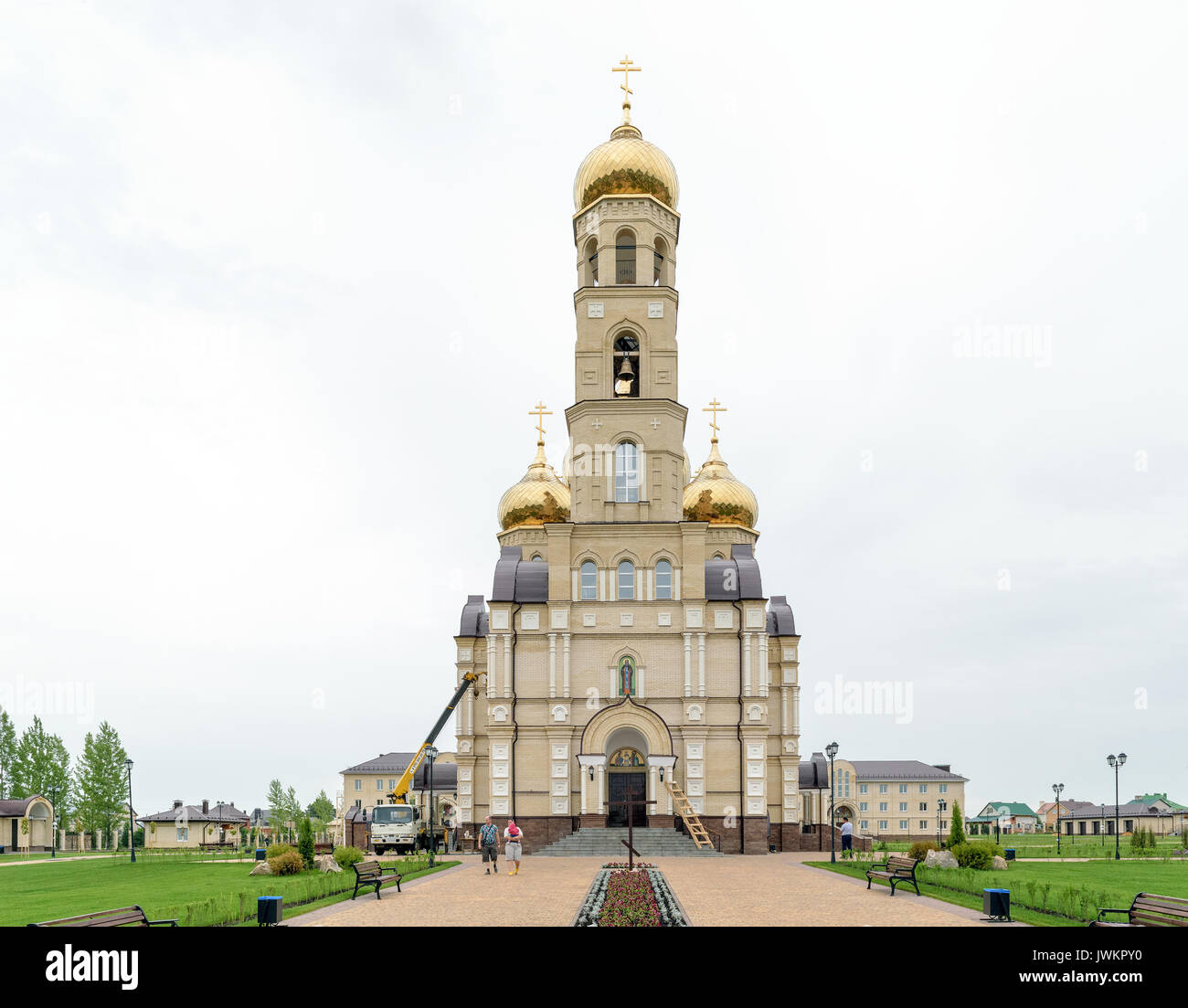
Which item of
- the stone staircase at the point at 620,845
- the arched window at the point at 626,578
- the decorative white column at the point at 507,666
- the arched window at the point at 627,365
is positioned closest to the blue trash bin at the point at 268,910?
the stone staircase at the point at 620,845

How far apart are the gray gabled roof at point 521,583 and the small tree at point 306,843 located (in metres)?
13.9

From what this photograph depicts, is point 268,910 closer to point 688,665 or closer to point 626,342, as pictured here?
point 688,665

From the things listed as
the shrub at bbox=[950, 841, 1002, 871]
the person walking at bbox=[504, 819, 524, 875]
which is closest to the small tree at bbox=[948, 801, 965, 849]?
the shrub at bbox=[950, 841, 1002, 871]

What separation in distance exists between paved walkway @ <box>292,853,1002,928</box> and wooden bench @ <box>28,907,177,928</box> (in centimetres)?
321

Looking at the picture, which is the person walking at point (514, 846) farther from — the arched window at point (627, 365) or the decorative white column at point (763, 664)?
the arched window at point (627, 365)

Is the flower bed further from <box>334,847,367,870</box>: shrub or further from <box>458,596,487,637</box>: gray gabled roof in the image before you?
<box>458,596,487,637</box>: gray gabled roof

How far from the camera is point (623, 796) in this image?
38688mm

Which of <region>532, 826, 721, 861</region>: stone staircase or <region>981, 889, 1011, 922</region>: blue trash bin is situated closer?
<region>981, 889, 1011, 922</region>: blue trash bin

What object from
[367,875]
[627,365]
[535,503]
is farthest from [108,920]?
[535,503]

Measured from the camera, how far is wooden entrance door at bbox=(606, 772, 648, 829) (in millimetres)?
38438

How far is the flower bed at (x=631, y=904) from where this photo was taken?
1619cm

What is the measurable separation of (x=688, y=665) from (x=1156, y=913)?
25.6 metres
